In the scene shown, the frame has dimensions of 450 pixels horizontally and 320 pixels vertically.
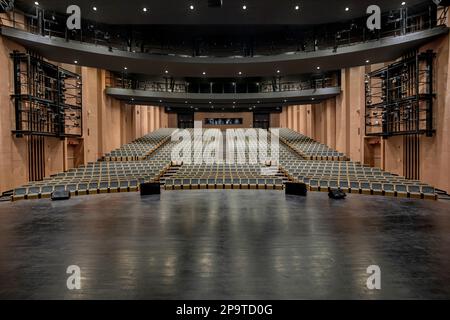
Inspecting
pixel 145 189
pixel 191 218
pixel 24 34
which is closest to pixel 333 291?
pixel 191 218

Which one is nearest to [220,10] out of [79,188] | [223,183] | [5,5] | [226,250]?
[223,183]

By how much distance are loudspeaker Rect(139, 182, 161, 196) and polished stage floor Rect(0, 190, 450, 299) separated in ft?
5.69

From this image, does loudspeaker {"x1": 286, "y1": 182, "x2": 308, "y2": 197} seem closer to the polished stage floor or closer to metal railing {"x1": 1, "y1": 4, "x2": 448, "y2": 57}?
the polished stage floor

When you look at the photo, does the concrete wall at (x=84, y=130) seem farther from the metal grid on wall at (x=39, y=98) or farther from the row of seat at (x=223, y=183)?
the row of seat at (x=223, y=183)

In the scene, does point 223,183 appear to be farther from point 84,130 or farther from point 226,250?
point 84,130

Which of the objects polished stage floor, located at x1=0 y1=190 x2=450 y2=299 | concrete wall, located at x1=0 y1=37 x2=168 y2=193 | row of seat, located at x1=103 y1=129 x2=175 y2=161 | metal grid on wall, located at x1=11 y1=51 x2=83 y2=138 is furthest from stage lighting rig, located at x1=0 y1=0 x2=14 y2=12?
row of seat, located at x1=103 y1=129 x2=175 y2=161

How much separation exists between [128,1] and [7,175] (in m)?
7.51

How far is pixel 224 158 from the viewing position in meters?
17.0

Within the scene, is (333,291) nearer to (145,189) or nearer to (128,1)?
(145,189)

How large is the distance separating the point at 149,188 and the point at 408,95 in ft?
33.0

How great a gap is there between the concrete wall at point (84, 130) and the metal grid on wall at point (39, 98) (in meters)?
0.24

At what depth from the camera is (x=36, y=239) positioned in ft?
15.4

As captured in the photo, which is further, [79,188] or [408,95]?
[408,95]

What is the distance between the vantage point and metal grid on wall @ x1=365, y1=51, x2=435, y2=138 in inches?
389
